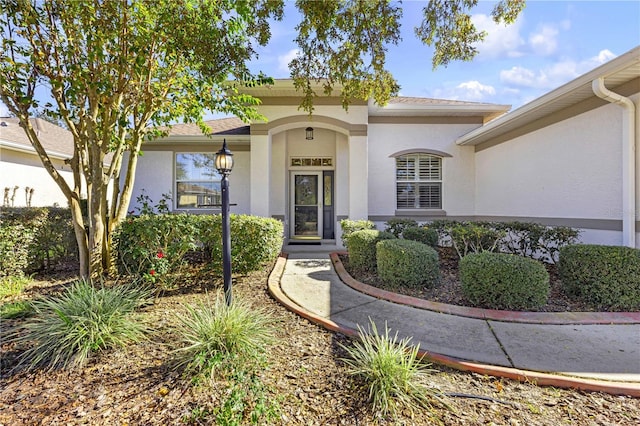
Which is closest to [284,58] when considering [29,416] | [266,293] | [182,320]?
[266,293]

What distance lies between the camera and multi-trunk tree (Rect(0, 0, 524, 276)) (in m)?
4.05

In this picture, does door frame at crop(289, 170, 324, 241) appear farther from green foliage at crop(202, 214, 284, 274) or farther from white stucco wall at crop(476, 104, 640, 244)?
Answer: white stucco wall at crop(476, 104, 640, 244)

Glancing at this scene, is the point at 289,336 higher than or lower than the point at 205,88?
lower

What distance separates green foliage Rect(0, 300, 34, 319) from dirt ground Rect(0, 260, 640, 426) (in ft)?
3.56

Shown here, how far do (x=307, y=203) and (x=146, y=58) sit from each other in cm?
616

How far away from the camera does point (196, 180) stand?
9.80 m

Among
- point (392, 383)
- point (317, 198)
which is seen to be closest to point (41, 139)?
point (317, 198)

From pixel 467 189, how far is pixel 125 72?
9.40 meters

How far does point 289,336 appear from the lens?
332cm

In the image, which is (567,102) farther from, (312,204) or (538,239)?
(312,204)

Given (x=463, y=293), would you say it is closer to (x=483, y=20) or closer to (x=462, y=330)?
(x=462, y=330)

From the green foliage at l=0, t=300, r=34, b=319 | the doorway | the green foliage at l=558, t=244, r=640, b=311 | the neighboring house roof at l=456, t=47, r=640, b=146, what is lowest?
the green foliage at l=0, t=300, r=34, b=319

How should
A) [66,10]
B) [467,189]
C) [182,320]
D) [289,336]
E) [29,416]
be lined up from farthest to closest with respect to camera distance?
[467,189]
[66,10]
[289,336]
[182,320]
[29,416]

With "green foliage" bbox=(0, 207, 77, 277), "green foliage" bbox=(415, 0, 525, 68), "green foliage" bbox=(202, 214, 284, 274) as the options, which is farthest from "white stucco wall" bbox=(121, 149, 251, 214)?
"green foliage" bbox=(415, 0, 525, 68)
